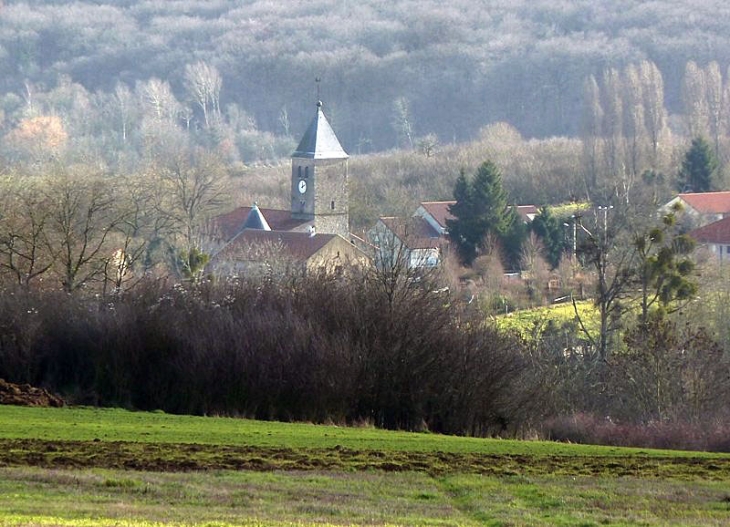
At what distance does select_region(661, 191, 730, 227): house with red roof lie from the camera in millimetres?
75562

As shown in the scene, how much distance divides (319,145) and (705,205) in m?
22.8

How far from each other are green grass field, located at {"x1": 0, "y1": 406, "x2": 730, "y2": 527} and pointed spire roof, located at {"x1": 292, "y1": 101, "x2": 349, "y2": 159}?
202ft

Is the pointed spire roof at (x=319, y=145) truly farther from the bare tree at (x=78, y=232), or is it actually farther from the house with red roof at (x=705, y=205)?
the bare tree at (x=78, y=232)

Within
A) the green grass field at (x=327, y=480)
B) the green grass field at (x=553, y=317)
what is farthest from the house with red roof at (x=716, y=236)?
the green grass field at (x=327, y=480)

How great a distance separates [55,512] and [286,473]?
4.10 metres

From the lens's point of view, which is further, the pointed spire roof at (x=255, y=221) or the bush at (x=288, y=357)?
the pointed spire roof at (x=255, y=221)

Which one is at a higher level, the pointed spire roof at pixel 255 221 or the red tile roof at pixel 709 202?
the red tile roof at pixel 709 202

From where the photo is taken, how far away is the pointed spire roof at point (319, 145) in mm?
82688

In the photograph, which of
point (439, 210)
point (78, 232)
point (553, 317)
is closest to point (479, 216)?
point (439, 210)

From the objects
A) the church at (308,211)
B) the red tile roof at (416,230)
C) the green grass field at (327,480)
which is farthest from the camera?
the church at (308,211)

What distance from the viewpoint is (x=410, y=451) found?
19297 millimetres

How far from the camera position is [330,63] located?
14475cm

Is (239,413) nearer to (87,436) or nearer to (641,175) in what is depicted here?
(87,436)

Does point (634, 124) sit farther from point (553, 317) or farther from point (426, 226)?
point (553, 317)
